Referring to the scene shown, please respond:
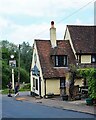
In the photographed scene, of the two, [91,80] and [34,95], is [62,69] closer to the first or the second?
[34,95]

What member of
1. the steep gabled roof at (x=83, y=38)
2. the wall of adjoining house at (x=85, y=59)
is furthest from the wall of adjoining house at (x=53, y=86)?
the steep gabled roof at (x=83, y=38)

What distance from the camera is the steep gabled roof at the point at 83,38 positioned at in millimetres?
37094

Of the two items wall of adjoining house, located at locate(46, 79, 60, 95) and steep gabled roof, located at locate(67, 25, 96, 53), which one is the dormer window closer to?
steep gabled roof, located at locate(67, 25, 96, 53)

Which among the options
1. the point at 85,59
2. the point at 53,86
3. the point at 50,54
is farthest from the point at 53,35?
the point at 53,86

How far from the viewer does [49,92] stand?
34812mm

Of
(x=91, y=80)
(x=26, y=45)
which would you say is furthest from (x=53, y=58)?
(x=26, y=45)

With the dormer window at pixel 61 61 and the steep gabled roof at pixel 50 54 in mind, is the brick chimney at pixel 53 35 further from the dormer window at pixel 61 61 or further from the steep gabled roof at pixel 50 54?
the dormer window at pixel 61 61

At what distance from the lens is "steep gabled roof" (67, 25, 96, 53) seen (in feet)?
122

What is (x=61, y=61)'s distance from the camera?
3644cm

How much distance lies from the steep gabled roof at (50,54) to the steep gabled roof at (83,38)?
39.4 inches

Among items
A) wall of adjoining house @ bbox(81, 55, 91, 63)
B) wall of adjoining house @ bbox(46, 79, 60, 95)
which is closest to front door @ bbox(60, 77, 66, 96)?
wall of adjoining house @ bbox(46, 79, 60, 95)

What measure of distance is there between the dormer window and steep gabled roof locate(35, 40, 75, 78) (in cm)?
36

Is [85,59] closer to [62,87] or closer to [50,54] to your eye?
[50,54]

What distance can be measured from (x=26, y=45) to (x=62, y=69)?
84926 millimetres
